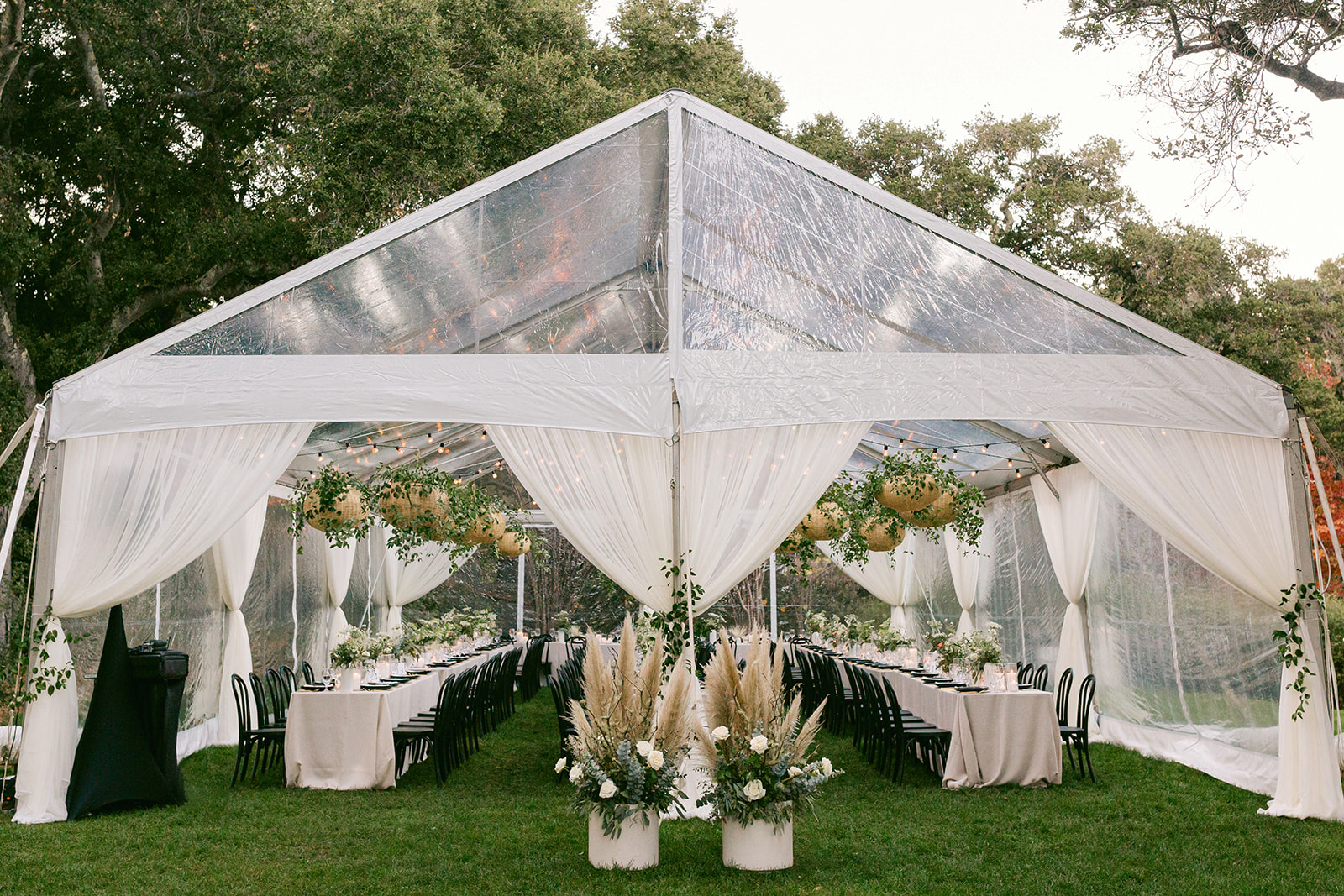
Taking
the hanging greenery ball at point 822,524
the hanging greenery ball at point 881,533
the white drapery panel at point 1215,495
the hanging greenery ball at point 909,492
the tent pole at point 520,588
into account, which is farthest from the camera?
the tent pole at point 520,588

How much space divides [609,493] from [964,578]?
25.2 feet

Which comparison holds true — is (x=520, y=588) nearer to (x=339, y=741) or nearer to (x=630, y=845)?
(x=339, y=741)

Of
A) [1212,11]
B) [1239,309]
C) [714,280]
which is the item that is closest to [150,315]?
[714,280]

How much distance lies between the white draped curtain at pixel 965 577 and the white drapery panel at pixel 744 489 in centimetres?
686

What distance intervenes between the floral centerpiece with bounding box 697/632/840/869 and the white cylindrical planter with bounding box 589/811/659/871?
0.32 meters

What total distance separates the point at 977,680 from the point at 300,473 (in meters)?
6.78

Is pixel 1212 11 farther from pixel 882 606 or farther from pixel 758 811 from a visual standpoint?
pixel 882 606

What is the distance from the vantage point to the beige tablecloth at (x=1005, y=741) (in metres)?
7.32

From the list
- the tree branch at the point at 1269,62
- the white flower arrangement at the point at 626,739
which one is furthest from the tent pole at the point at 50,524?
the tree branch at the point at 1269,62

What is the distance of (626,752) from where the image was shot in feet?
16.1

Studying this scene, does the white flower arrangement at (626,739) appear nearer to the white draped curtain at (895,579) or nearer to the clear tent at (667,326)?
the clear tent at (667,326)

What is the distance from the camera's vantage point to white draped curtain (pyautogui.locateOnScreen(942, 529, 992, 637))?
1271cm

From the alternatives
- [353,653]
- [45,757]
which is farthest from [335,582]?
[45,757]

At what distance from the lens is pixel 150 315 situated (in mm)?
13234
